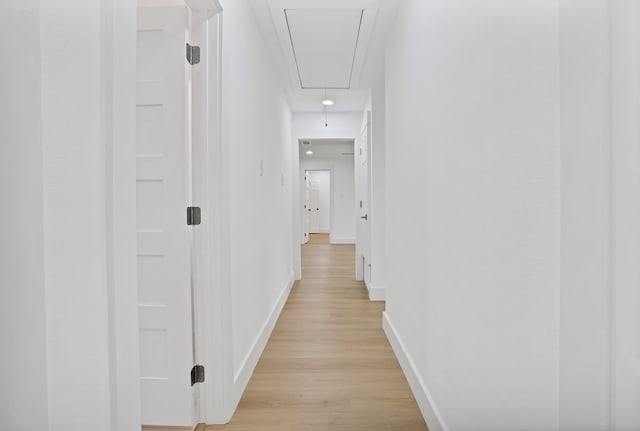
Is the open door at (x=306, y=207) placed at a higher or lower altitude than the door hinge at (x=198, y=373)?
higher

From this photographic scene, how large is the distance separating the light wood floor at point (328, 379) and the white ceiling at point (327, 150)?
6146 millimetres

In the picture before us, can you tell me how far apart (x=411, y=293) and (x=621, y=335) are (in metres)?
1.78

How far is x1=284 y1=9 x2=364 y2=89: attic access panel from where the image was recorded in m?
2.71

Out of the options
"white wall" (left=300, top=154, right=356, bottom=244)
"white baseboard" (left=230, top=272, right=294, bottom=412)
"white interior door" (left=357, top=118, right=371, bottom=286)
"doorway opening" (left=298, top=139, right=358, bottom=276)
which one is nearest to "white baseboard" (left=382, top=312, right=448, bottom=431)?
"white baseboard" (left=230, top=272, right=294, bottom=412)

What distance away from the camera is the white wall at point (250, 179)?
6.75 ft

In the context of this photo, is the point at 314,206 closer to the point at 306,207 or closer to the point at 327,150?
the point at 306,207

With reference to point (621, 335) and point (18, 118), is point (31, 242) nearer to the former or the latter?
point (18, 118)

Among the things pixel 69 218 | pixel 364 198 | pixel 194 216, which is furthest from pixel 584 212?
pixel 364 198

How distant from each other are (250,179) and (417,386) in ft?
5.52

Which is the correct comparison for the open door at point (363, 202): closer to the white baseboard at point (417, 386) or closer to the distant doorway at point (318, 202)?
the white baseboard at point (417, 386)

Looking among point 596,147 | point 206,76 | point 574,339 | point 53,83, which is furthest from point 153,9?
point 574,339

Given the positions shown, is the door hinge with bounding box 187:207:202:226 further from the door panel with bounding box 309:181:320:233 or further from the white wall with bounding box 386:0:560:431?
the door panel with bounding box 309:181:320:233

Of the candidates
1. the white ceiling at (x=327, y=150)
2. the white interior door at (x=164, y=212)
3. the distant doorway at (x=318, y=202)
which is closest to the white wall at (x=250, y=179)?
the white interior door at (x=164, y=212)

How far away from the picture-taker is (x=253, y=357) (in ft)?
8.22
